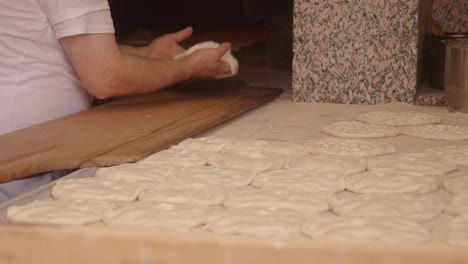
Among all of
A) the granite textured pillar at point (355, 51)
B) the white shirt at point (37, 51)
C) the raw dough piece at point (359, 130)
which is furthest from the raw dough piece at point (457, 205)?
the white shirt at point (37, 51)

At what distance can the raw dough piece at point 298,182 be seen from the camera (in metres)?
1.79

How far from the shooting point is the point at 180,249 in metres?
1.22

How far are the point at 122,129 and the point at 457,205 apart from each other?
1.24m

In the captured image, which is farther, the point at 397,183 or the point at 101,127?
the point at 101,127

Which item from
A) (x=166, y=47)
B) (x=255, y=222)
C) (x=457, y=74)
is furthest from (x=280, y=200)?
(x=166, y=47)

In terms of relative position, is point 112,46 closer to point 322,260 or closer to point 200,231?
point 200,231

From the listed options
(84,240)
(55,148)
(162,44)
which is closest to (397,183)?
(84,240)

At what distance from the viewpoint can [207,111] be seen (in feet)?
9.03

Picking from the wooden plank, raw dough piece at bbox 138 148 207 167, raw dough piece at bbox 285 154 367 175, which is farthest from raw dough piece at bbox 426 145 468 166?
the wooden plank

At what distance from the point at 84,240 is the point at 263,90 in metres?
2.04

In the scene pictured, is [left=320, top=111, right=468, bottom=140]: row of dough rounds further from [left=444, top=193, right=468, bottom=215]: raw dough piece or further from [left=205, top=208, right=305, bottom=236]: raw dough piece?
[left=205, top=208, right=305, bottom=236]: raw dough piece

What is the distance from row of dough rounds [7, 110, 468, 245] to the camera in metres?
1.52

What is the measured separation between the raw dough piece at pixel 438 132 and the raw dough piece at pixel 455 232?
81 centimetres

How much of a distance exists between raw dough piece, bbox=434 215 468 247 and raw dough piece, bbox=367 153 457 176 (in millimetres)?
379
